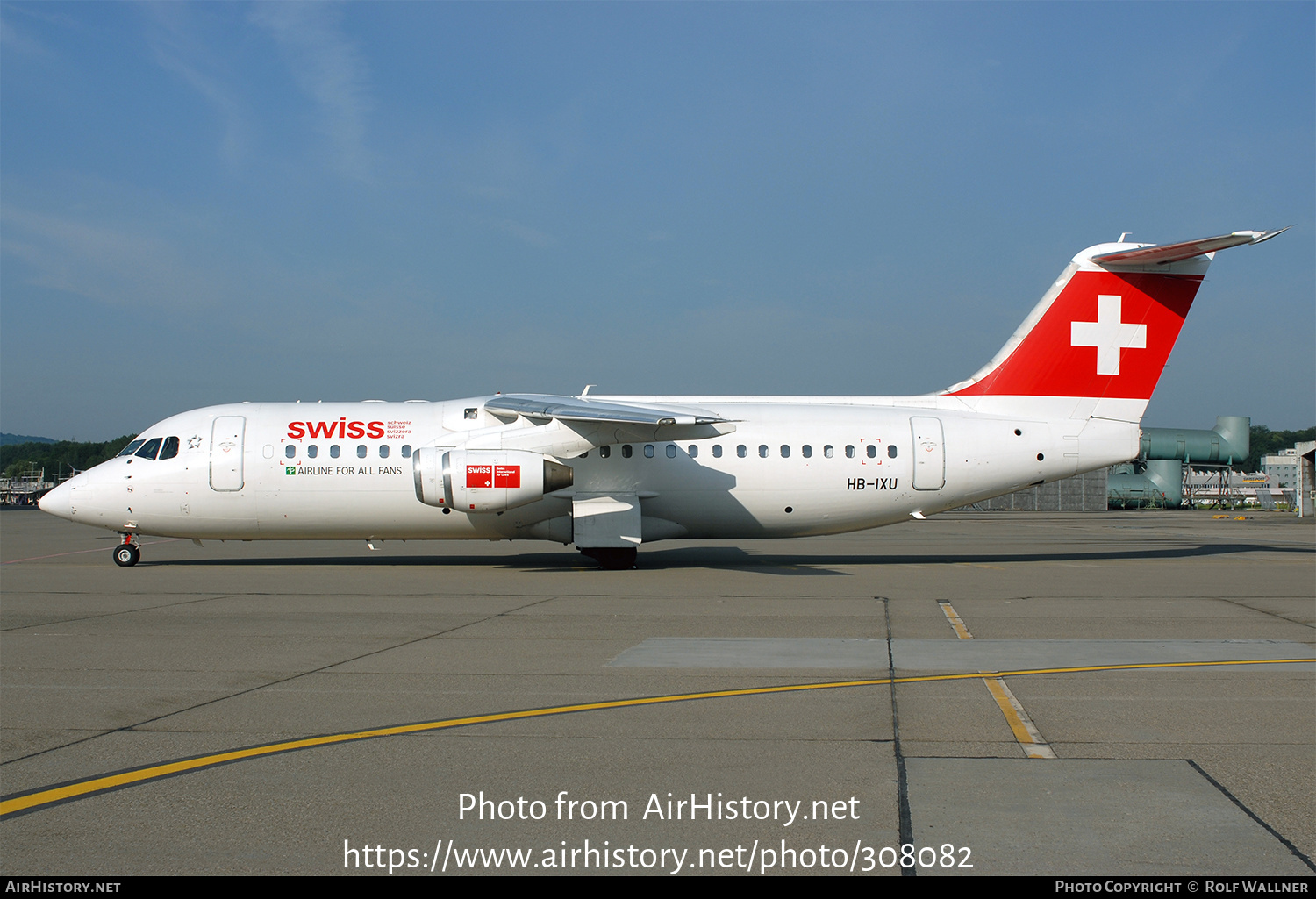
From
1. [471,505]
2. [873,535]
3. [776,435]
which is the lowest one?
[873,535]

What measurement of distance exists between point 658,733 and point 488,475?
12344 mm

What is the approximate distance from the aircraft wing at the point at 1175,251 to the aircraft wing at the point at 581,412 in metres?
9.21

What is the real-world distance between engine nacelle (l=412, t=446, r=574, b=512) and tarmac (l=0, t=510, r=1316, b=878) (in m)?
3.68

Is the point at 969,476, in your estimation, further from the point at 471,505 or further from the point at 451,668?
the point at 451,668

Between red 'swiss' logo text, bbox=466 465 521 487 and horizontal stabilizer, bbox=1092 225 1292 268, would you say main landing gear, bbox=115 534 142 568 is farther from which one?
horizontal stabilizer, bbox=1092 225 1292 268

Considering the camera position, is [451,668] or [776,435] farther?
[776,435]

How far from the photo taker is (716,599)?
14953mm

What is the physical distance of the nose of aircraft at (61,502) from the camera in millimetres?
20297

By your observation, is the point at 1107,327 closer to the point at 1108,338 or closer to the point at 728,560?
the point at 1108,338

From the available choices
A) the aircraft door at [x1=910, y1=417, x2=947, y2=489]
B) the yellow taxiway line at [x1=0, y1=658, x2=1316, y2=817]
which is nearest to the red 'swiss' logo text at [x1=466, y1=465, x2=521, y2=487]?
the aircraft door at [x1=910, y1=417, x2=947, y2=489]

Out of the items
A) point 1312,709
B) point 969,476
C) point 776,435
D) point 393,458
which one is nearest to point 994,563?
point 969,476

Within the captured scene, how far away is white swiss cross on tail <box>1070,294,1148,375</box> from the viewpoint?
21031 mm

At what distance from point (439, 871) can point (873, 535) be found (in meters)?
30.6

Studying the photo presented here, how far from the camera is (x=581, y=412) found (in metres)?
18.0
